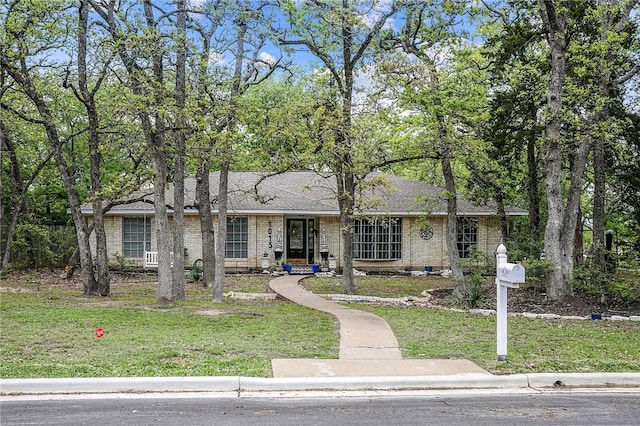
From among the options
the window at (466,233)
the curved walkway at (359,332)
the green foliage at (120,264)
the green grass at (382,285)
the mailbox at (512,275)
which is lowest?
the green grass at (382,285)

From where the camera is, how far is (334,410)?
5836 mm

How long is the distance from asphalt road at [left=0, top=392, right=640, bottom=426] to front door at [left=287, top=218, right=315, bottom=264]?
18.4m

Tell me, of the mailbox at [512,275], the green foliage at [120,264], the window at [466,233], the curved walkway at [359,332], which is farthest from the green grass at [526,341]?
the green foliage at [120,264]

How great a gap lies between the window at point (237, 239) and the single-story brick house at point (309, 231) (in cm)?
4

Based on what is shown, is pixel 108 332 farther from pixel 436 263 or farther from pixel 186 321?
pixel 436 263

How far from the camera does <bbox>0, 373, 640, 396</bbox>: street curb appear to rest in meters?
6.39

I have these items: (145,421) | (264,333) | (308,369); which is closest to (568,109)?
(264,333)

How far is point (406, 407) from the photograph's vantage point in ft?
19.6

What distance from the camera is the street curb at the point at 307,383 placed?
21.0ft

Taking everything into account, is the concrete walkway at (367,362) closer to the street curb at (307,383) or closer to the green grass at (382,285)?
the street curb at (307,383)

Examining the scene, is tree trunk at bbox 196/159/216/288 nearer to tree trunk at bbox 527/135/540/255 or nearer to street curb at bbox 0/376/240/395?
tree trunk at bbox 527/135/540/255

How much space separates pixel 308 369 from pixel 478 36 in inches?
503

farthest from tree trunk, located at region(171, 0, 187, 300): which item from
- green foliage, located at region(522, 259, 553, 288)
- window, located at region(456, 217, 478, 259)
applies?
window, located at region(456, 217, 478, 259)

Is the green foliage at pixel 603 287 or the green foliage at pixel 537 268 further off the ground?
the green foliage at pixel 537 268
